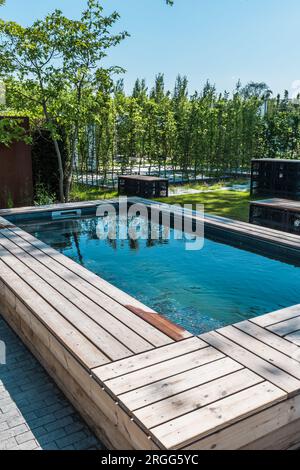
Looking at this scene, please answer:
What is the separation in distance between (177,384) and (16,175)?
7.55 metres

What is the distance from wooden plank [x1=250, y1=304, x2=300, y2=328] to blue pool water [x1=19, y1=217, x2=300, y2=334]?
0.96 metres

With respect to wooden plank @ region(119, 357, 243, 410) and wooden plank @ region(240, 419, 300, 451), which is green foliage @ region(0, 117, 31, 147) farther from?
wooden plank @ region(240, 419, 300, 451)

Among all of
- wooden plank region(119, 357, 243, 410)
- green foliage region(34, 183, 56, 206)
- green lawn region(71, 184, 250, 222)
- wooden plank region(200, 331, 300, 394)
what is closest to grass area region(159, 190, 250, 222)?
green lawn region(71, 184, 250, 222)

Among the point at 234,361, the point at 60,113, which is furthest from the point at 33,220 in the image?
the point at 234,361

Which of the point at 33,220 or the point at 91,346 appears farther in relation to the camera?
the point at 33,220

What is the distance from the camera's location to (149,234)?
274 inches

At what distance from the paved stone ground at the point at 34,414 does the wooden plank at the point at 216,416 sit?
0.70 meters

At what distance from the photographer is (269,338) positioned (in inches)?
100

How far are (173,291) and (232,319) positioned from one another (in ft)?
3.00

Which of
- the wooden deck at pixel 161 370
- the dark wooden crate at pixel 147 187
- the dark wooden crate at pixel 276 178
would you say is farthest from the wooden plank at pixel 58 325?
the dark wooden crate at pixel 276 178

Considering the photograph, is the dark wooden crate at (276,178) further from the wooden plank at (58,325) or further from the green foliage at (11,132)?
the wooden plank at (58,325)

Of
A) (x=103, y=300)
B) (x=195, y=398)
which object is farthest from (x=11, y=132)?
(x=195, y=398)

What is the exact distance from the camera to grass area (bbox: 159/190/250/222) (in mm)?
8742
